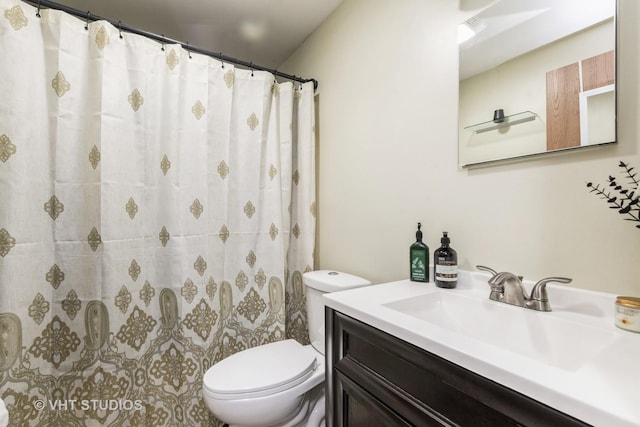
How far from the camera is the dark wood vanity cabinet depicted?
1.64 ft

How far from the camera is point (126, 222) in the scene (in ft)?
4.45

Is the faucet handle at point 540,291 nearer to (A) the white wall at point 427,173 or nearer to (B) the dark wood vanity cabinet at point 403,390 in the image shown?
(A) the white wall at point 427,173

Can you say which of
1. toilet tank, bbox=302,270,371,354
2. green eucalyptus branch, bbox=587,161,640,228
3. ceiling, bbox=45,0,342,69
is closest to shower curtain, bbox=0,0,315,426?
toilet tank, bbox=302,270,371,354

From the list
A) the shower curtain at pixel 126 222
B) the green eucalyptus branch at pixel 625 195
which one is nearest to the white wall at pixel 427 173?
the green eucalyptus branch at pixel 625 195

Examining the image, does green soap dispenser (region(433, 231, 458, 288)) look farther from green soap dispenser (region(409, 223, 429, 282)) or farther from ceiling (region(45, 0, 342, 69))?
ceiling (region(45, 0, 342, 69))

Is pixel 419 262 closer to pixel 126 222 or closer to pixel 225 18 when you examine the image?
pixel 126 222

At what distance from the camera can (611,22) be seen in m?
0.76

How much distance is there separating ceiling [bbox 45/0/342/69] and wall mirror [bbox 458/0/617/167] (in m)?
1.04

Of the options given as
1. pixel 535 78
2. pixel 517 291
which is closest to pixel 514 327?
pixel 517 291

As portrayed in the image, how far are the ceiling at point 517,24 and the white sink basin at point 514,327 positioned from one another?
798 mm

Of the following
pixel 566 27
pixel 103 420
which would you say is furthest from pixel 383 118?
pixel 103 420

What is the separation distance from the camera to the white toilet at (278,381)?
110 centimetres

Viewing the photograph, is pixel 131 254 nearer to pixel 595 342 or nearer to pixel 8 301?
pixel 8 301

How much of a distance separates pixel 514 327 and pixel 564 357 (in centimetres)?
13
